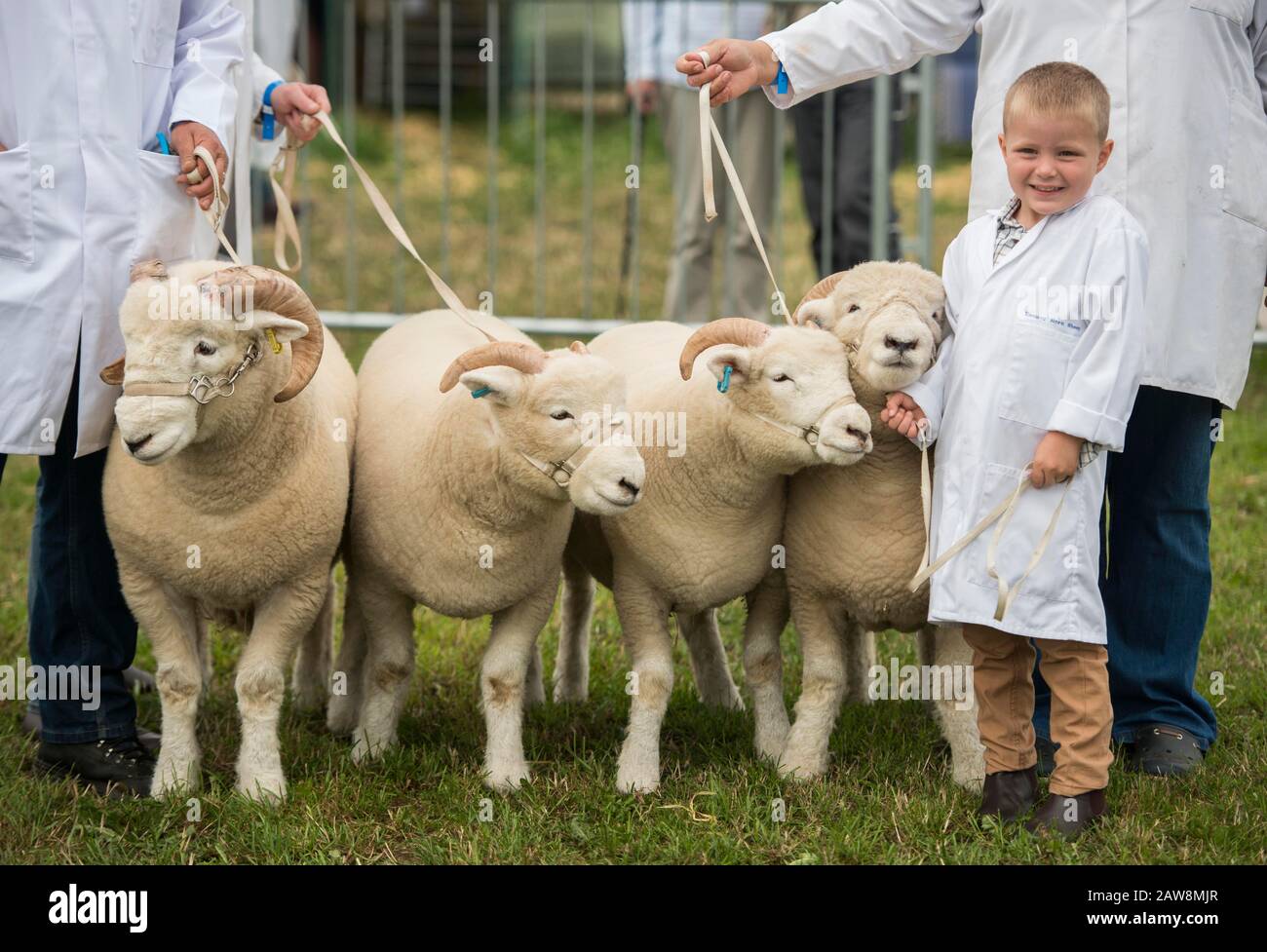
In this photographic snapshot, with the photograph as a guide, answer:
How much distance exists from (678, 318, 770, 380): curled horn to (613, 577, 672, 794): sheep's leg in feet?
Answer: 2.17

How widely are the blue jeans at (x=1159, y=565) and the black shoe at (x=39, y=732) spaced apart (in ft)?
8.24

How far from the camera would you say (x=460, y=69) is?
2166 cm

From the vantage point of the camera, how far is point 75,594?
4.07 m

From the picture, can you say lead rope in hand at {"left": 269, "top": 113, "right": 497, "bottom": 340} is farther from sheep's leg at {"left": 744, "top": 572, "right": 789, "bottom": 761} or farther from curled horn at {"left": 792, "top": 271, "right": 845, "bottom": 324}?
sheep's leg at {"left": 744, "top": 572, "right": 789, "bottom": 761}

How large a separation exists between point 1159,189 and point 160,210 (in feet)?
8.26

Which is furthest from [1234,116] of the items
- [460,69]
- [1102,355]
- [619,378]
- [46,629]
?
[460,69]

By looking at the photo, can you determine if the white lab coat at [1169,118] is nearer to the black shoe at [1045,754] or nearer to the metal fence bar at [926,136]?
the black shoe at [1045,754]

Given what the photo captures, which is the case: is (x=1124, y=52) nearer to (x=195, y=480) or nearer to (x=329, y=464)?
(x=329, y=464)

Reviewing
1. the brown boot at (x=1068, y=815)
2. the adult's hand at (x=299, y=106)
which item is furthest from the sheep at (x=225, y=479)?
the brown boot at (x=1068, y=815)

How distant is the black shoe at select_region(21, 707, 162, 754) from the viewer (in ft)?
14.3

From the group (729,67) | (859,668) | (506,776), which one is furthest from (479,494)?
(859,668)

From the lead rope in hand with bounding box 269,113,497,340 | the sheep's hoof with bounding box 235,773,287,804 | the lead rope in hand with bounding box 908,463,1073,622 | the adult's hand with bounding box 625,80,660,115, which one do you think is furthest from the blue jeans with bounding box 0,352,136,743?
the adult's hand with bounding box 625,80,660,115

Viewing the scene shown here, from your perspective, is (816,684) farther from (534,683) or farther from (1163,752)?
(534,683)

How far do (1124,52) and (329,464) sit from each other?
89.7 inches
